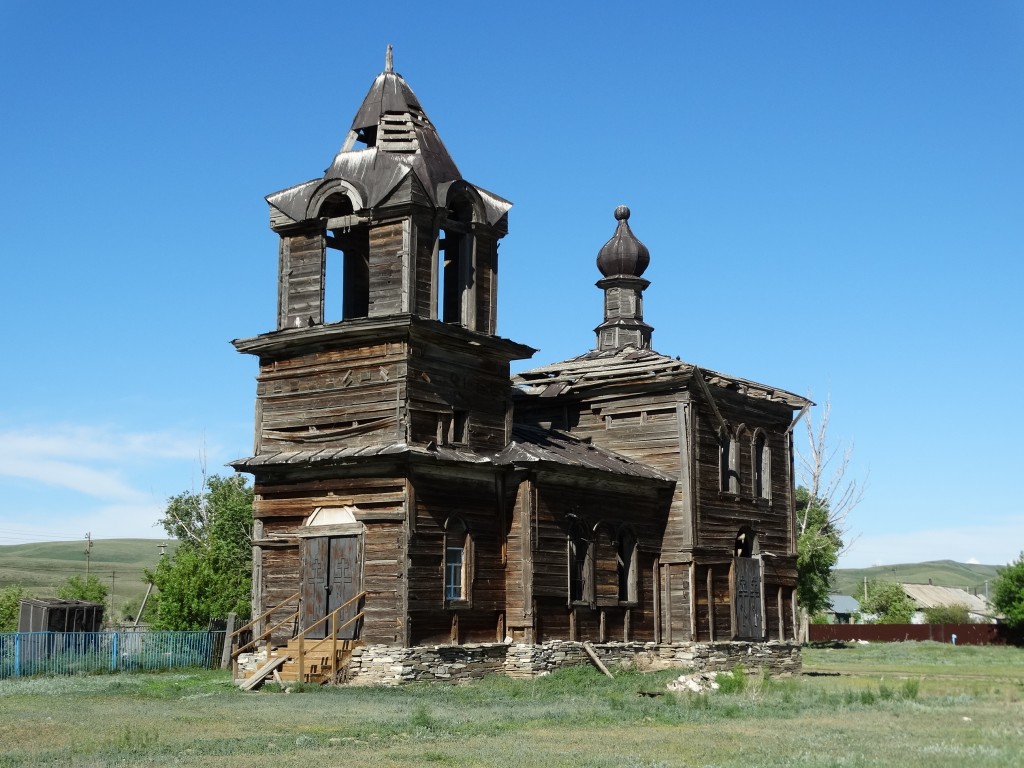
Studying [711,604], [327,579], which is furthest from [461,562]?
[711,604]

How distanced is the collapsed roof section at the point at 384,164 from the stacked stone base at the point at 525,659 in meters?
9.07

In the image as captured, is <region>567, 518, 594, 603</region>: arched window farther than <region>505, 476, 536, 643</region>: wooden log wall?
Yes

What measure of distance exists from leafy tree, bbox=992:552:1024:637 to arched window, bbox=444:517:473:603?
44.4m

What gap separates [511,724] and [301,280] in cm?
1223

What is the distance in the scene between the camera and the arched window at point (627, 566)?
1180 inches

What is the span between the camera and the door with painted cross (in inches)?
985

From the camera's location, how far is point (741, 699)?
2233 cm

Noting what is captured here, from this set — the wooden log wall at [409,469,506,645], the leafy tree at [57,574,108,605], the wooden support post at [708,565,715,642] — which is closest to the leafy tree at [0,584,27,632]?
the leafy tree at [57,574,108,605]

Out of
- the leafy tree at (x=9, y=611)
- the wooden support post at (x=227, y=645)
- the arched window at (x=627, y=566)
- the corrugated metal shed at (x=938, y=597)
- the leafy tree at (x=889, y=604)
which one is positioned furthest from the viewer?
the corrugated metal shed at (x=938, y=597)

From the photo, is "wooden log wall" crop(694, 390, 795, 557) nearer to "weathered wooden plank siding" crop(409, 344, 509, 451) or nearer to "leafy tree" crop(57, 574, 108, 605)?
"weathered wooden plank siding" crop(409, 344, 509, 451)

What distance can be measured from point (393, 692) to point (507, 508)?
18.1 ft

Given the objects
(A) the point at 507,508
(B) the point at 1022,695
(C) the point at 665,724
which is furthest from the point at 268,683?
(B) the point at 1022,695

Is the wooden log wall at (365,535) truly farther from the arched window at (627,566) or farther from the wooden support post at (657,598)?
the wooden support post at (657,598)

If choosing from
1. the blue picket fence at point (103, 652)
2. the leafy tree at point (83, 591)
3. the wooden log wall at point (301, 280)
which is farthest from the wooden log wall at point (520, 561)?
the leafy tree at point (83, 591)
